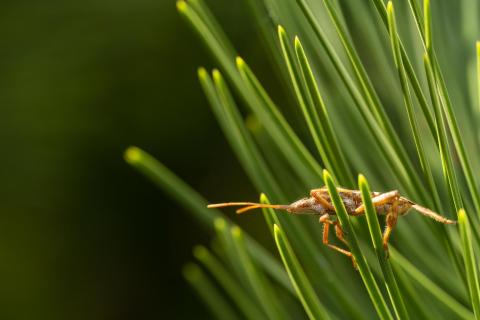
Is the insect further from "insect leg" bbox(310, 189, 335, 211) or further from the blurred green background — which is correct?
the blurred green background

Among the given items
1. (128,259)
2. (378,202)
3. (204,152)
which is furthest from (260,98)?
(128,259)

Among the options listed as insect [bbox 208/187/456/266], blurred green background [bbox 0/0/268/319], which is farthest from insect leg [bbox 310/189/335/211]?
blurred green background [bbox 0/0/268/319]

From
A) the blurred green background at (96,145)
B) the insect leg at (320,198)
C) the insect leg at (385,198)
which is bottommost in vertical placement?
Result: the insect leg at (385,198)

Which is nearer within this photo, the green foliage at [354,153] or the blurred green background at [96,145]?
the green foliage at [354,153]

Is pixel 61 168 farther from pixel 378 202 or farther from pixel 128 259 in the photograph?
pixel 378 202

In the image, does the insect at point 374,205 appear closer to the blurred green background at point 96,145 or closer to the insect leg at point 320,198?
the insect leg at point 320,198

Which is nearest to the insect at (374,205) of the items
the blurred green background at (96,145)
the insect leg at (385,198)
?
the insect leg at (385,198)
